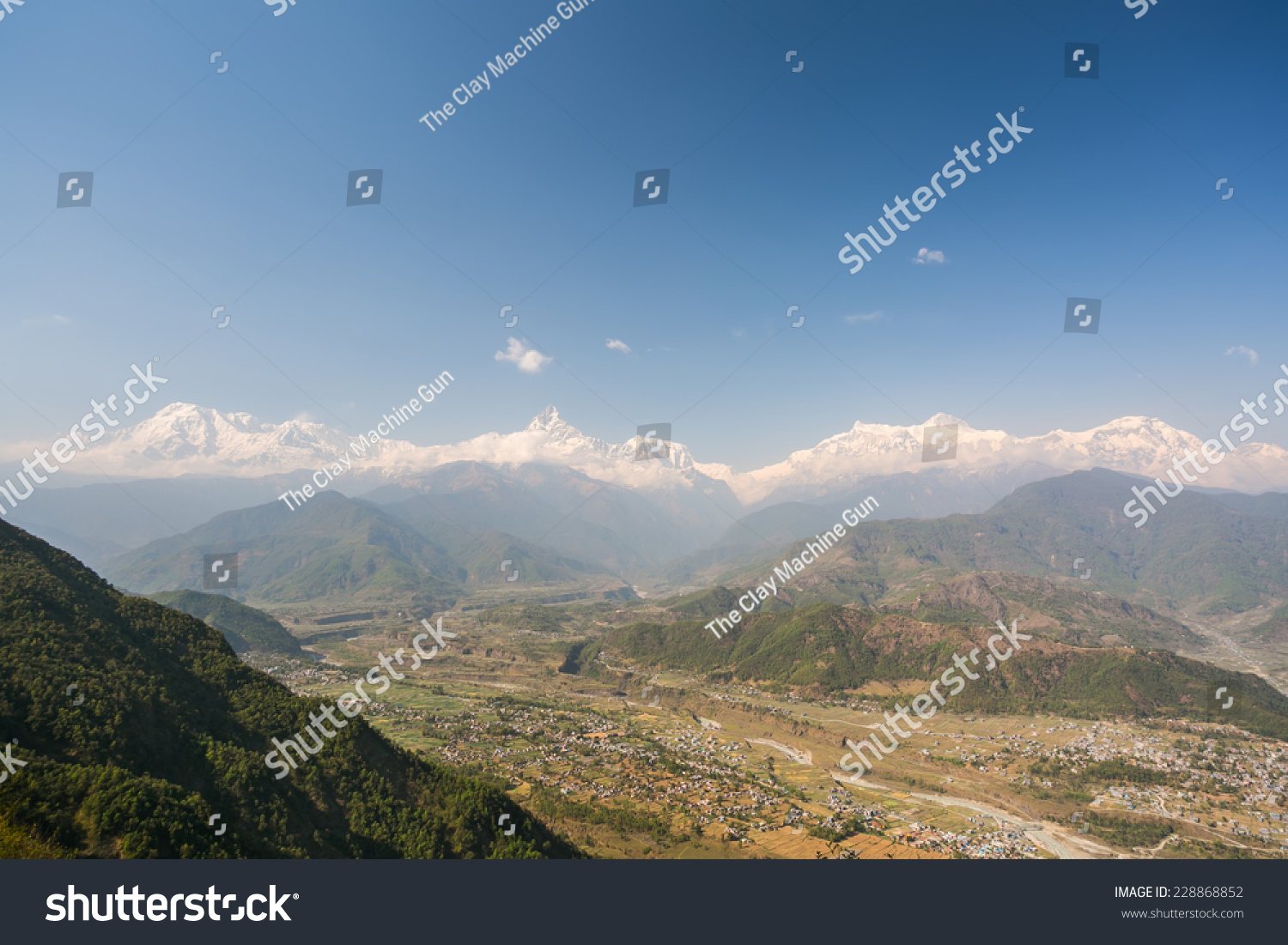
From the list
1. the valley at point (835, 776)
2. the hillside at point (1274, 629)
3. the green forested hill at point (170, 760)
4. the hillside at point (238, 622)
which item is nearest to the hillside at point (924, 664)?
the valley at point (835, 776)

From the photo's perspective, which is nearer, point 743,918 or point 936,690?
point 743,918

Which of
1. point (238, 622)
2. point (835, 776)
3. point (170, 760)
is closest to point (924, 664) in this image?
point (835, 776)

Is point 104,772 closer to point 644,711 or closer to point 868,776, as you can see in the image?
point 868,776

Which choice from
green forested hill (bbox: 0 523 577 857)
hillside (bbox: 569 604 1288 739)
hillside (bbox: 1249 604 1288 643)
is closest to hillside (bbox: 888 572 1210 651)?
hillside (bbox: 1249 604 1288 643)

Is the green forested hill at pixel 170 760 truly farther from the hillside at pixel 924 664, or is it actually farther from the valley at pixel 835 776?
the hillside at pixel 924 664

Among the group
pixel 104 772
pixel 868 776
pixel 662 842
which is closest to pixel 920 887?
pixel 104 772

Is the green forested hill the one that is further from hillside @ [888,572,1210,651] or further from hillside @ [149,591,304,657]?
hillside @ [888,572,1210,651]

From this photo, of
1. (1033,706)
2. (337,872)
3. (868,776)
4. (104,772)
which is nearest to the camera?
(337,872)
